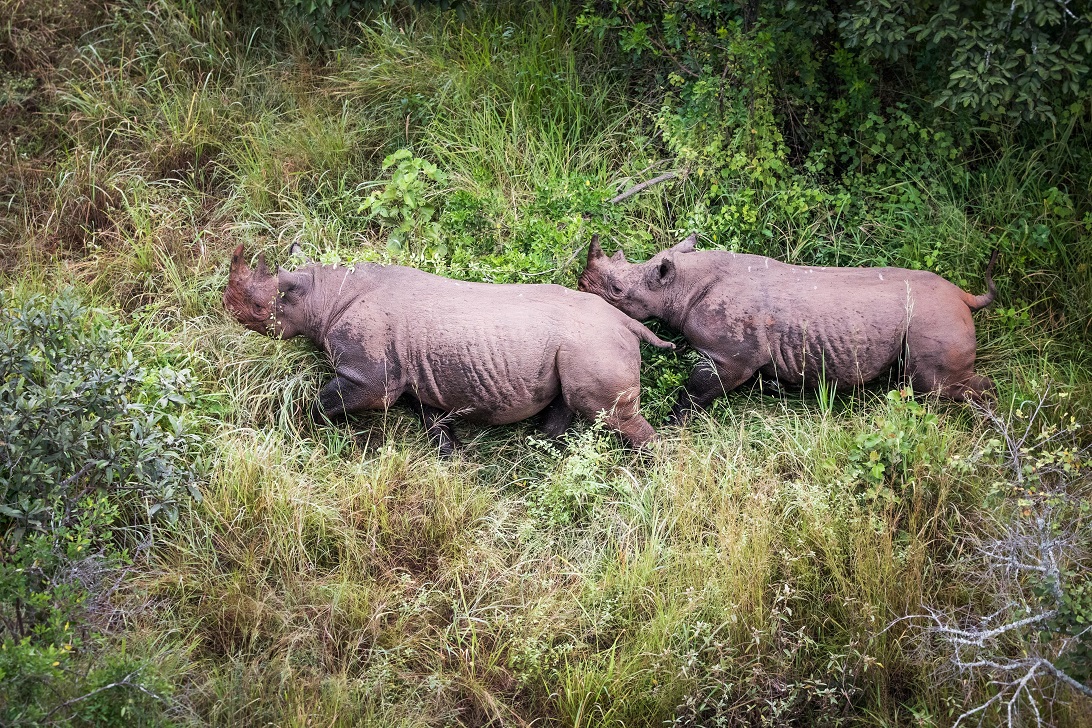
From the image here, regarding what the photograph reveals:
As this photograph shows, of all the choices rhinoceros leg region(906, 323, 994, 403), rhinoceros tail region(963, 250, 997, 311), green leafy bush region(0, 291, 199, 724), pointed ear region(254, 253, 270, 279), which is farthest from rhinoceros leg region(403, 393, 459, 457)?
rhinoceros tail region(963, 250, 997, 311)

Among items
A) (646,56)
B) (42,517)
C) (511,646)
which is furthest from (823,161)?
(42,517)

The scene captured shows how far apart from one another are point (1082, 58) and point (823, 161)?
1.80 m

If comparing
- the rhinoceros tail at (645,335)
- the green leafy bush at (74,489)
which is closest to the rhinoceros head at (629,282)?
the rhinoceros tail at (645,335)

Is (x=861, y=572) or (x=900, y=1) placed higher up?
(x=900, y=1)

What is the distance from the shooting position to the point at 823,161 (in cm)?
711

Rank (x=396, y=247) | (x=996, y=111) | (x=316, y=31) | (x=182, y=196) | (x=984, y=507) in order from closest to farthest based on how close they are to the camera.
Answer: (x=984, y=507) → (x=996, y=111) → (x=396, y=247) → (x=182, y=196) → (x=316, y=31)

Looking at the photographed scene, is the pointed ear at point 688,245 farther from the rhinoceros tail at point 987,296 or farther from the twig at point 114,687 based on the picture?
the twig at point 114,687

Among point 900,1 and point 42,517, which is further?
point 900,1

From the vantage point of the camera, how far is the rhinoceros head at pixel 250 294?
5984mm

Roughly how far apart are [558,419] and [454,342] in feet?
2.83

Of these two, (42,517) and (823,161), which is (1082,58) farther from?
(42,517)

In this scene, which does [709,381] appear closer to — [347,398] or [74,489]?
[347,398]

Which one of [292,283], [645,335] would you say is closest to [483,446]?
[645,335]

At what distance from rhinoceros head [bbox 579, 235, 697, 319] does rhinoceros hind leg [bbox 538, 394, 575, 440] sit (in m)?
0.80
